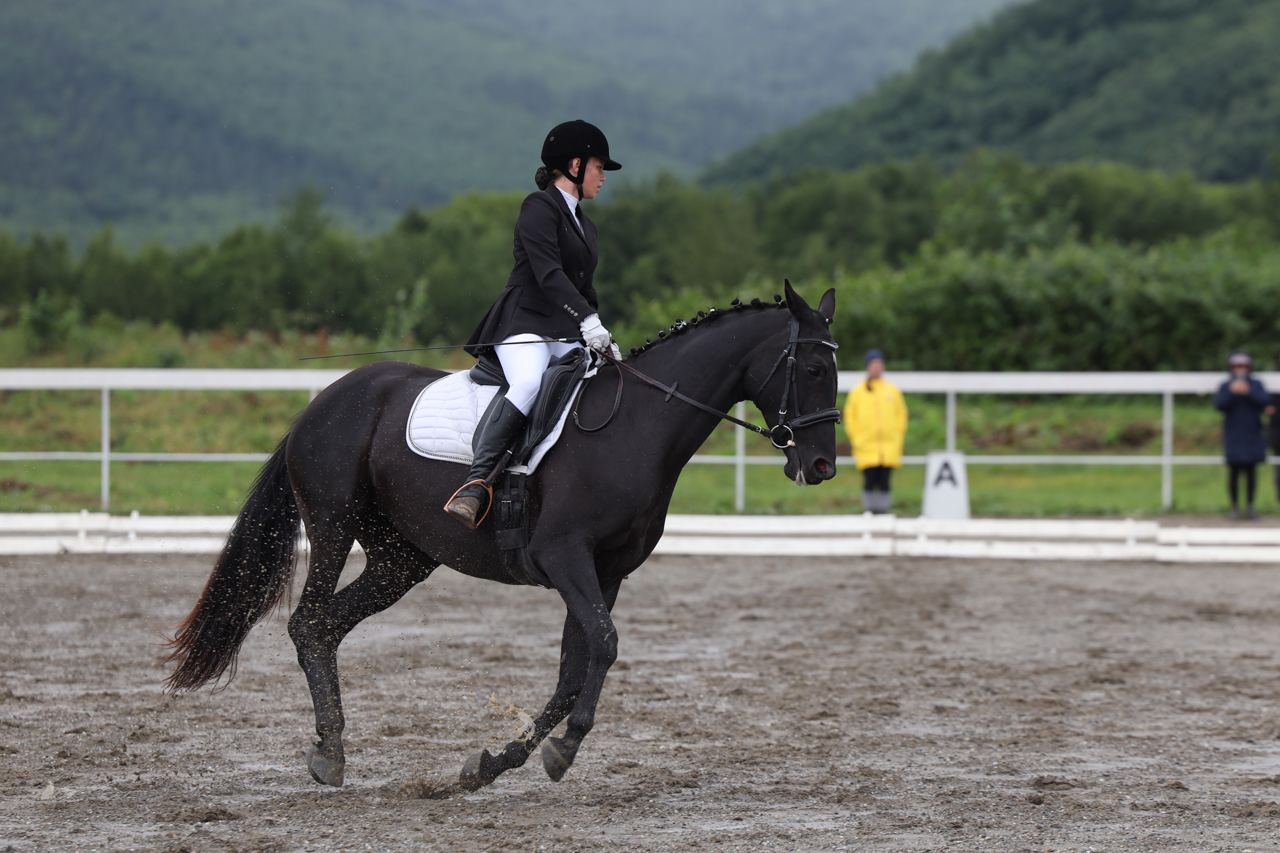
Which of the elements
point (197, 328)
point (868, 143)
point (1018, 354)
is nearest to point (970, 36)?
point (868, 143)

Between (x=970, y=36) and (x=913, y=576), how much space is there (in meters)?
99.0

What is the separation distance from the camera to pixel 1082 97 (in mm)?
92750

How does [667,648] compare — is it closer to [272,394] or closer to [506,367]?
[506,367]

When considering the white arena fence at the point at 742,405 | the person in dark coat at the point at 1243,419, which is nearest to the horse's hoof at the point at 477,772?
the white arena fence at the point at 742,405

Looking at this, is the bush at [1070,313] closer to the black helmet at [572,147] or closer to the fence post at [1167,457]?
the fence post at [1167,457]

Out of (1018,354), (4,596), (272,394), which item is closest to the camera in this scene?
(4,596)

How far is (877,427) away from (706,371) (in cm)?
776

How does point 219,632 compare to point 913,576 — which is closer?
Result: point 219,632

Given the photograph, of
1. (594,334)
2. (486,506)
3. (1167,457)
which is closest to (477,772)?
(486,506)

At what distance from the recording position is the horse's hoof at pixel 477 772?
4.68m

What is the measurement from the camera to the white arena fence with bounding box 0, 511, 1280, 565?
11.2 meters

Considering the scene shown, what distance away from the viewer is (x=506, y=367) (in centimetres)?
502

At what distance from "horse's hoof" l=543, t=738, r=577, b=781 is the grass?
A: 9479 mm

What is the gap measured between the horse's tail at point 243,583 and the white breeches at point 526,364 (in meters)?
1.11
